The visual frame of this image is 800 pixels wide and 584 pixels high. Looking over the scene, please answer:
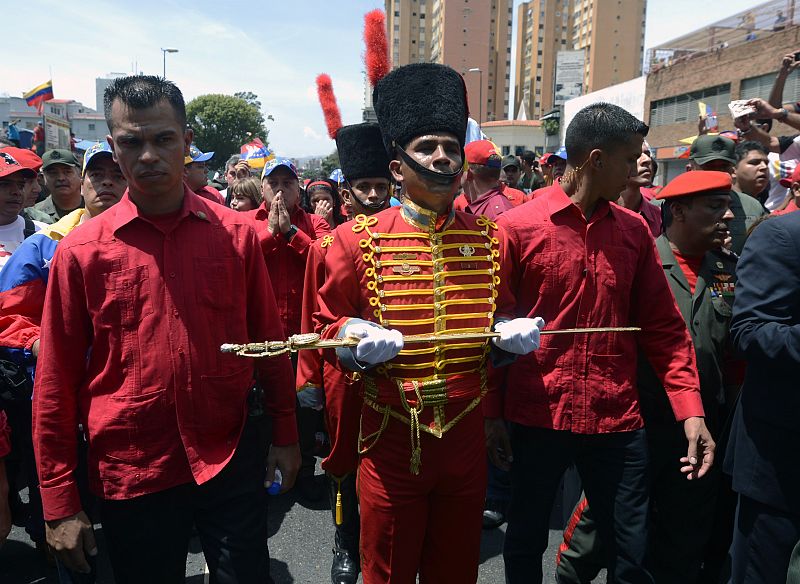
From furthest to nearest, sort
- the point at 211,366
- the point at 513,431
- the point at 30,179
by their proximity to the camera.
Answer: the point at 30,179 → the point at 513,431 → the point at 211,366

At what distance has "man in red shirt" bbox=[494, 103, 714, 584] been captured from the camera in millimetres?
2623

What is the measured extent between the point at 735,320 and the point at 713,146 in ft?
8.11

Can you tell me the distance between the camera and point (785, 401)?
7.47 ft

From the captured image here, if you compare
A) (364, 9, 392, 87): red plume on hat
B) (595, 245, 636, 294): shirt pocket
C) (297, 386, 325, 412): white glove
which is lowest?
(297, 386, 325, 412): white glove

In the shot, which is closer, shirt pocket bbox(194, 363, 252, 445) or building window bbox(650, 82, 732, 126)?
shirt pocket bbox(194, 363, 252, 445)

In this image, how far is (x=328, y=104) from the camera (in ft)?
12.8

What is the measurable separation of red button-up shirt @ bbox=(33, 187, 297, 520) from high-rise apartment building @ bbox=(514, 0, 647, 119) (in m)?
68.0

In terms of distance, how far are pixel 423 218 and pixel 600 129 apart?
3.18 feet

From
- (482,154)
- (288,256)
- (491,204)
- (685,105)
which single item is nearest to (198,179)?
(288,256)

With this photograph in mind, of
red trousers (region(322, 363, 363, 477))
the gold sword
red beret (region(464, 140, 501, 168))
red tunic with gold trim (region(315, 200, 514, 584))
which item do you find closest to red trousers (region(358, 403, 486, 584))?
red tunic with gold trim (region(315, 200, 514, 584))

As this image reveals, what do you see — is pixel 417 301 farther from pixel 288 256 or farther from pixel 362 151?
pixel 288 256

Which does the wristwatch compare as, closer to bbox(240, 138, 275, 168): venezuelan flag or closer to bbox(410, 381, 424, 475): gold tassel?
bbox(410, 381, 424, 475): gold tassel

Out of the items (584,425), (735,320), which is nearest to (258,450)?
(584,425)

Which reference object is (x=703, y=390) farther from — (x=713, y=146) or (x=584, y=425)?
(x=713, y=146)
